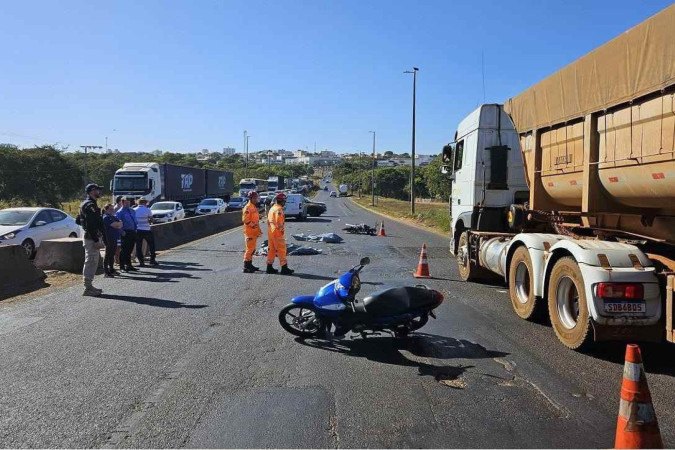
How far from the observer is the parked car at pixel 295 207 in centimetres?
3572

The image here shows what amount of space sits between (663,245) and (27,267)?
10.6 meters

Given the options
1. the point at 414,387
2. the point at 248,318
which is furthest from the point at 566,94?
the point at 248,318

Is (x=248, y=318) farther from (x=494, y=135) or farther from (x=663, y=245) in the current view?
(x=494, y=135)

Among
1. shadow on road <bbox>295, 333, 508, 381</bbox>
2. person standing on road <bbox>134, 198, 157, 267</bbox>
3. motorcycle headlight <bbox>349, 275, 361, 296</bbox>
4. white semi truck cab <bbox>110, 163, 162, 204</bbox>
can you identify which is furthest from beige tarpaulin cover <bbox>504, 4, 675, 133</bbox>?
white semi truck cab <bbox>110, 163, 162, 204</bbox>

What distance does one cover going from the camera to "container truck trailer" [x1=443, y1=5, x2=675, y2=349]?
5.47 metres

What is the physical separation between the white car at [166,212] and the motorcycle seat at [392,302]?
24.5 m

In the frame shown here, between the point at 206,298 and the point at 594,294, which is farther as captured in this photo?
the point at 206,298

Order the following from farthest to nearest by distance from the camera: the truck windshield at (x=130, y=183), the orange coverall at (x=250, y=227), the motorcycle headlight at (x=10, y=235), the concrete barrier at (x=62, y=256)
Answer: the truck windshield at (x=130, y=183)
the motorcycle headlight at (x=10, y=235)
the concrete barrier at (x=62, y=256)
the orange coverall at (x=250, y=227)

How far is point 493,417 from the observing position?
14.4 feet

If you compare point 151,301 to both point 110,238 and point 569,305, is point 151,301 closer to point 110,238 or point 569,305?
point 110,238

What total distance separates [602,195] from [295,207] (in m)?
29.7

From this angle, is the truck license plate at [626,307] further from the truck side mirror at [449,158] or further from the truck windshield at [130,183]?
the truck windshield at [130,183]

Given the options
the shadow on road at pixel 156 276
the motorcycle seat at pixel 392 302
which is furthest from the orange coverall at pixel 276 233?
the motorcycle seat at pixel 392 302

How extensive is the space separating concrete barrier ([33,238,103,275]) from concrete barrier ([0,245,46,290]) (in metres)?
1.55
